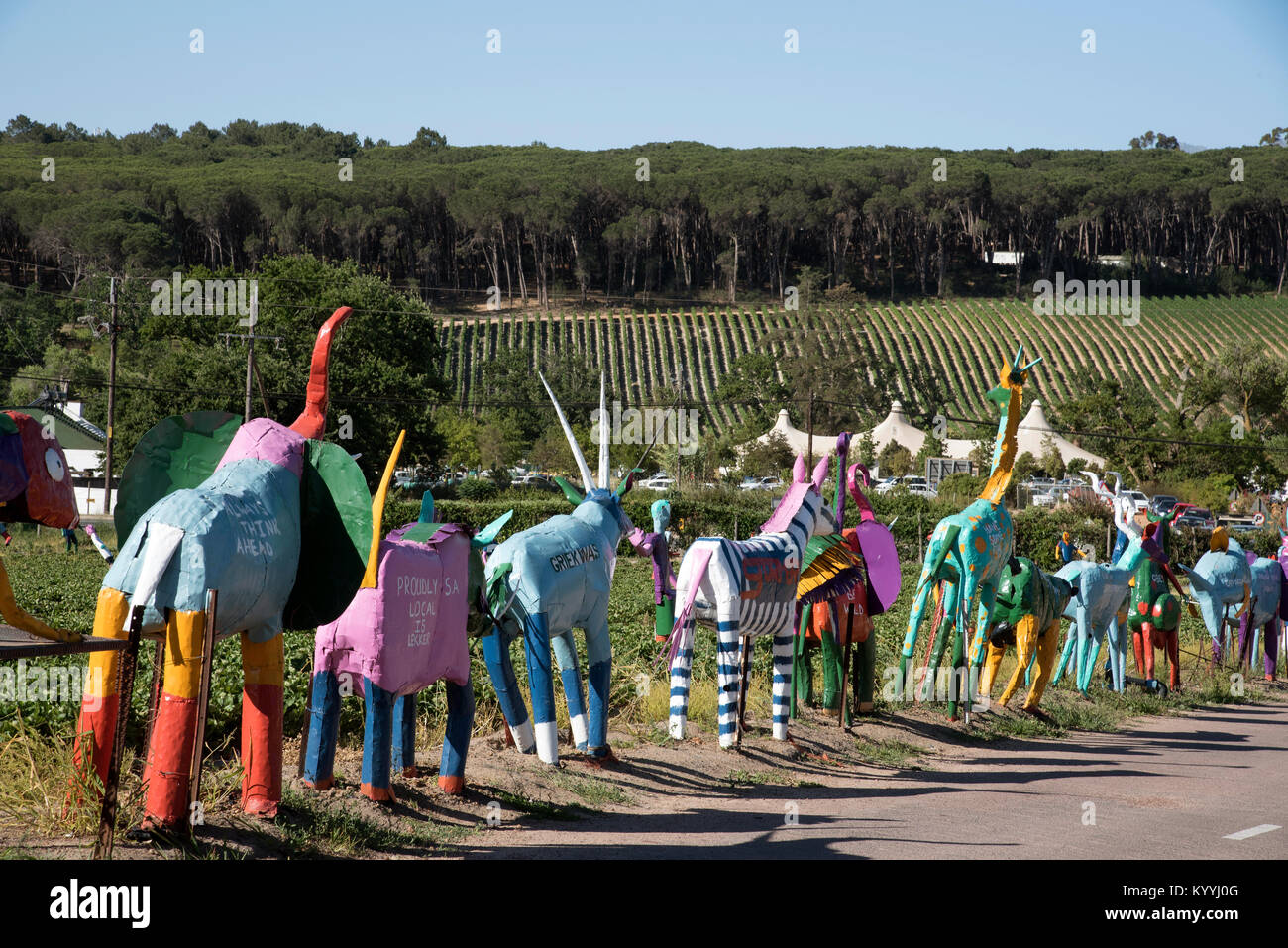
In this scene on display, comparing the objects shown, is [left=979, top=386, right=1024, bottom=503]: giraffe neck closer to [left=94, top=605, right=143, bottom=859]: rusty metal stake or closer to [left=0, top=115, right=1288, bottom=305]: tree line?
[left=94, top=605, right=143, bottom=859]: rusty metal stake

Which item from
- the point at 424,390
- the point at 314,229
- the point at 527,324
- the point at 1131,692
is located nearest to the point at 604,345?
the point at 527,324

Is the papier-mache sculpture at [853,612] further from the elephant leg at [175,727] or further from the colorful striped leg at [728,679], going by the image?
the elephant leg at [175,727]

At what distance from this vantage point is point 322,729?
768cm

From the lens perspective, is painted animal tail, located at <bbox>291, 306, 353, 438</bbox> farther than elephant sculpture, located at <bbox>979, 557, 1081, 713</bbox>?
No

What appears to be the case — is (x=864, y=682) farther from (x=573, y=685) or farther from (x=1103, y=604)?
(x=1103, y=604)

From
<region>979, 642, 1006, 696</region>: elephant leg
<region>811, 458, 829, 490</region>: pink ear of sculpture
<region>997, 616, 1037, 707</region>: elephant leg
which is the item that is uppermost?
<region>811, 458, 829, 490</region>: pink ear of sculpture

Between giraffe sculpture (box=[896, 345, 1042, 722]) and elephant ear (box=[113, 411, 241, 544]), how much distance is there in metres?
8.27

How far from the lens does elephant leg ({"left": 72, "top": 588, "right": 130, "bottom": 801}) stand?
6023 mm

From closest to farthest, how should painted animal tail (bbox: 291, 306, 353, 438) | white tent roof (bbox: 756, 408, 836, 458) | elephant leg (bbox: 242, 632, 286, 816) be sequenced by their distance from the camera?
1. elephant leg (bbox: 242, 632, 286, 816)
2. painted animal tail (bbox: 291, 306, 353, 438)
3. white tent roof (bbox: 756, 408, 836, 458)

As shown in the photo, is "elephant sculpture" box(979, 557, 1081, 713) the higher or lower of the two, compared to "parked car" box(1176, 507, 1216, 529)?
higher

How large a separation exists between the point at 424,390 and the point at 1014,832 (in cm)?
3715

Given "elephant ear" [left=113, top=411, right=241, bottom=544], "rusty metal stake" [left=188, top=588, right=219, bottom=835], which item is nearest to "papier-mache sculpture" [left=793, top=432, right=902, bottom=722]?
"elephant ear" [left=113, top=411, right=241, bottom=544]

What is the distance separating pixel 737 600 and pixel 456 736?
11.0 ft

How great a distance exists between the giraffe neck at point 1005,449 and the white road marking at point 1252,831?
5329 millimetres
